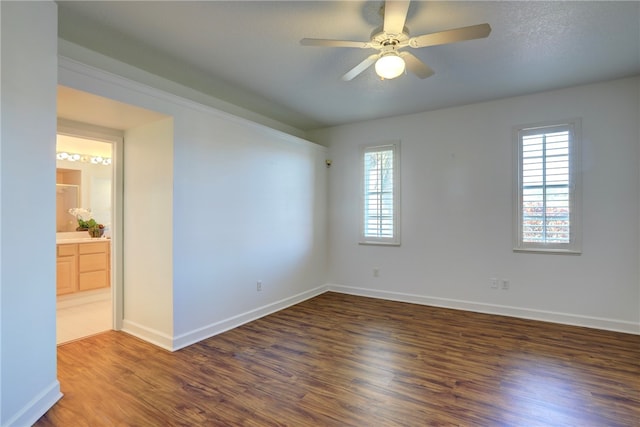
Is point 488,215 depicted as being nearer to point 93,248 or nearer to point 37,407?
point 37,407

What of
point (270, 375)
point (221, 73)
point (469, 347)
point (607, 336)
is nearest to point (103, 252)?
point (221, 73)

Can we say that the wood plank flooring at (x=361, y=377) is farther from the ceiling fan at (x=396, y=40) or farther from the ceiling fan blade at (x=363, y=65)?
the ceiling fan blade at (x=363, y=65)

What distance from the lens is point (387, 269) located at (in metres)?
4.84

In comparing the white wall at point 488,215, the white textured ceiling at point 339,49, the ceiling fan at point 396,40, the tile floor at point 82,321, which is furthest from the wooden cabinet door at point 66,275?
the ceiling fan at point 396,40

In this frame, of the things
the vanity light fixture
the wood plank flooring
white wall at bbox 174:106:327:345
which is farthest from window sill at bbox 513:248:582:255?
the vanity light fixture

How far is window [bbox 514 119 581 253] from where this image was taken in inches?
144

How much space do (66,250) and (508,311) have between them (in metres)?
6.10

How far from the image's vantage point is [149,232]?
3.24 metres

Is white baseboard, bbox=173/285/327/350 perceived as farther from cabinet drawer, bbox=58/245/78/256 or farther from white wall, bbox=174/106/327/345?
cabinet drawer, bbox=58/245/78/256

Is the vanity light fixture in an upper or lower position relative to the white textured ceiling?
lower

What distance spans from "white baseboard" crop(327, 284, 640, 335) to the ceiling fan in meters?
3.11

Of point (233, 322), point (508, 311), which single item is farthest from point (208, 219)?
point (508, 311)

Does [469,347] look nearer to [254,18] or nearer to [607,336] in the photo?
[607,336]

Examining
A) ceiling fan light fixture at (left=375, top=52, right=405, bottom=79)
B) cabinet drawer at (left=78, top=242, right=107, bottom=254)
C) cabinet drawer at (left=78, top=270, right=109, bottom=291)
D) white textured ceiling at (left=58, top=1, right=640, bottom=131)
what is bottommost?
cabinet drawer at (left=78, top=270, right=109, bottom=291)
